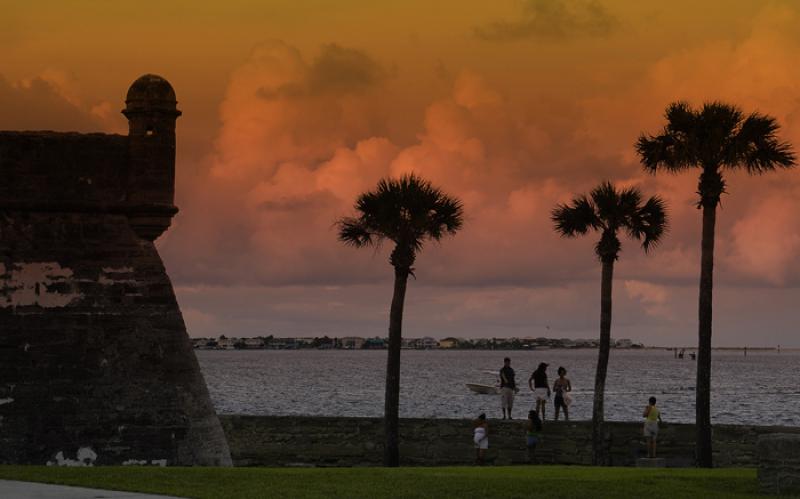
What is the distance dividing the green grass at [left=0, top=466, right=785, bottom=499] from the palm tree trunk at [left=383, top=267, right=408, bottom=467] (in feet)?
38.0

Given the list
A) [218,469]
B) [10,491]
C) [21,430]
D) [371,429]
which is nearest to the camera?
[10,491]

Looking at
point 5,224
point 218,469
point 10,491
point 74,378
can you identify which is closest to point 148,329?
point 74,378

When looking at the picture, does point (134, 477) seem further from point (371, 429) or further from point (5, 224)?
point (371, 429)

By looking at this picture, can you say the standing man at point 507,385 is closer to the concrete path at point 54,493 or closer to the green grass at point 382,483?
the green grass at point 382,483

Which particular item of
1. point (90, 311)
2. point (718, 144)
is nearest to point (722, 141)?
point (718, 144)

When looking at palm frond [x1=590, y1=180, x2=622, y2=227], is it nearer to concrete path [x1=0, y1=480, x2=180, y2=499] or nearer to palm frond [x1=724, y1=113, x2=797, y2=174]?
palm frond [x1=724, y1=113, x2=797, y2=174]

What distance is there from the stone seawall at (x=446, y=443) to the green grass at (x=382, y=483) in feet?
36.8

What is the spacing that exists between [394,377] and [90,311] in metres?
12.5

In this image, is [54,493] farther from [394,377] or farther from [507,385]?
[507,385]

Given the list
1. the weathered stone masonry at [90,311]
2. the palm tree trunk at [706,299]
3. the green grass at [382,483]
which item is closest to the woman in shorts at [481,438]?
the palm tree trunk at [706,299]

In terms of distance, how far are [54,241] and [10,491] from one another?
918 cm

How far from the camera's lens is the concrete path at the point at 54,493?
52.2 feet

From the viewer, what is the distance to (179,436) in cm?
2470

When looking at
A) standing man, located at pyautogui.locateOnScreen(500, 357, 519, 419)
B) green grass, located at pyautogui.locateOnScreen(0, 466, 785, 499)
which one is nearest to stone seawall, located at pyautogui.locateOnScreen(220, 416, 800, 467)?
standing man, located at pyautogui.locateOnScreen(500, 357, 519, 419)
